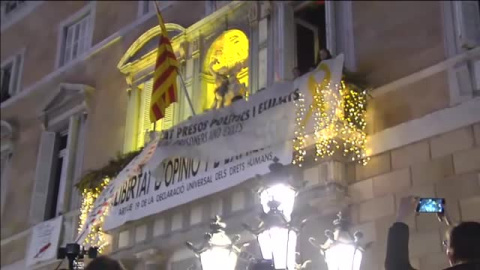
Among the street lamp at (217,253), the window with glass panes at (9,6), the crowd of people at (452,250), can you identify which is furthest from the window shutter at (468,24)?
the window with glass panes at (9,6)

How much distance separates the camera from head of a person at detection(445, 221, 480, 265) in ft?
13.8

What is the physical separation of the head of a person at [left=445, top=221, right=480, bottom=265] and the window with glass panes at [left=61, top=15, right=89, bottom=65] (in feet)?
42.4

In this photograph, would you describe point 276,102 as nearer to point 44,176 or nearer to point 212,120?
point 212,120

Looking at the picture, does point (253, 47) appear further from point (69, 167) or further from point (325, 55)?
point (69, 167)

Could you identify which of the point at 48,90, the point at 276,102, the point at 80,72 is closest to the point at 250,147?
the point at 276,102

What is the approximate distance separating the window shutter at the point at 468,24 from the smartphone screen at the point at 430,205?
484 cm

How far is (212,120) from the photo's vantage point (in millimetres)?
10898

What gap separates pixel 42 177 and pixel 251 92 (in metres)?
5.78

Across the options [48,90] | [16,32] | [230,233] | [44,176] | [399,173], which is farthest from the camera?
[16,32]

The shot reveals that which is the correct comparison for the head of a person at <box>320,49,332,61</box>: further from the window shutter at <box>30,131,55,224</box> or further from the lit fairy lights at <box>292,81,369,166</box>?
the window shutter at <box>30,131,55,224</box>

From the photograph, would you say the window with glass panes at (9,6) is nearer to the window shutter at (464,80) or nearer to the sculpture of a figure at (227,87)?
the sculpture of a figure at (227,87)

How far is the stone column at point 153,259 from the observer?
11664 millimetres

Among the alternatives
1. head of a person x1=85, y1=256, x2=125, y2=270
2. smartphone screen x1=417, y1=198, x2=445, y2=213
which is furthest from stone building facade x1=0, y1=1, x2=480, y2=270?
head of a person x1=85, y1=256, x2=125, y2=270

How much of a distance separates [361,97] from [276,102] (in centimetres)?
106
